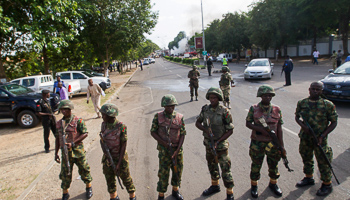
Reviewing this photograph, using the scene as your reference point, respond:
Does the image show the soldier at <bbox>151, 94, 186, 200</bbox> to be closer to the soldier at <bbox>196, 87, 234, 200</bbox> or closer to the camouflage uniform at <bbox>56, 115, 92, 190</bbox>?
→ the soldier at <bbox>196, 87, 234, 200</bbox>

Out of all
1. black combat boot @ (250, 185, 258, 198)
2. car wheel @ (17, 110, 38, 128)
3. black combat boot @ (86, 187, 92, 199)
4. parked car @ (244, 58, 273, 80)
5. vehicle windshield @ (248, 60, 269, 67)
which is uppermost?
vehicle windshield @ (248, 60, 269, 67)

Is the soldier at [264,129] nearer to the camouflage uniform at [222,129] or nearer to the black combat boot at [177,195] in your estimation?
the camouflage uniform at [222,129]

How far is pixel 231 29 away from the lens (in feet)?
156

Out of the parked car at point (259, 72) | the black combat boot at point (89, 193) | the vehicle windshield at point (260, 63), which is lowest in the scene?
the black combat boot at point (89, 193)

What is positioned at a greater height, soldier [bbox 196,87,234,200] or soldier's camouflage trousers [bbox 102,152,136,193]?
soldier [bbox 196,87,234,200]

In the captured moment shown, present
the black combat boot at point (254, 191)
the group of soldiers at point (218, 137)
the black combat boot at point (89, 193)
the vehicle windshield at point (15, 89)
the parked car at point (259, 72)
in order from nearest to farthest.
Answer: the group of soldiers at point (218, 137), the black combat boot at point (254, 191), the black combat boot at point (89, 193), the vehicle windshield at point (15, 89), the parked car at point (259, 72)

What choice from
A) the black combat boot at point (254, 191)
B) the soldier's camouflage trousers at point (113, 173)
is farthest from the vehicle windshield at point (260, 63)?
the soldier's camouflage trousers at point (113, 173)

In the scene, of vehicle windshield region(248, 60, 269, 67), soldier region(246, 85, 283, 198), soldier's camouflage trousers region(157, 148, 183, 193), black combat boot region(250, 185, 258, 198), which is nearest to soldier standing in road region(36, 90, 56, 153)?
soldier's camouflage trousers region(157, 148, 183, 193)

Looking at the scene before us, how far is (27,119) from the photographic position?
854 cm

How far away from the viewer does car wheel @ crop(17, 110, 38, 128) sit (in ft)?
27.7

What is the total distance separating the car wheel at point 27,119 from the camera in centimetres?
845

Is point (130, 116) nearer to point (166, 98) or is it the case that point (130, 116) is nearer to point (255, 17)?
point (166, 98)

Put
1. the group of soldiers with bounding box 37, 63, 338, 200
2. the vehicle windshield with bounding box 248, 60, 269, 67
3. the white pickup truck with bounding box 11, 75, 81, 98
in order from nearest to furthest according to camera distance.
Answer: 1. the group of soldiers with bounding box 37, 63, 338, 200
2. the white pickup truck with bounding box 11, 75, 81, 98
3. the vehicle windshield with bounding box 248, 60, 269, 67

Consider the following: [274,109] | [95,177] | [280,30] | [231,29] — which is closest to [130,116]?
[95,177]
